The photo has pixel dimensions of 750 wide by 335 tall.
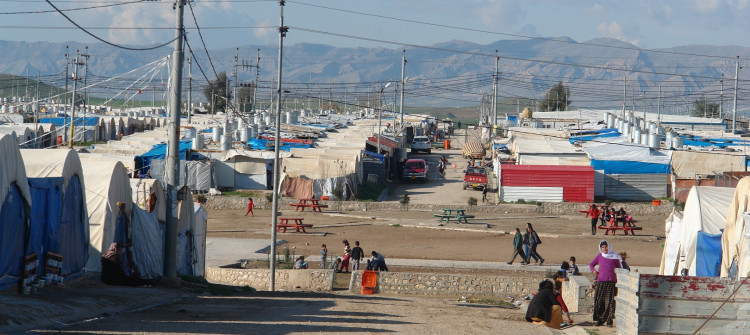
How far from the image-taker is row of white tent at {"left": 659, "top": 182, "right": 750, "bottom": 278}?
1580cm

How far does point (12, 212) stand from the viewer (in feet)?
46.4

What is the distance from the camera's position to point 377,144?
5944cm

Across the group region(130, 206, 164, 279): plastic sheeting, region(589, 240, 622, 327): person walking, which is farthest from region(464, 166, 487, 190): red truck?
region(589, 240, 622, 327): person walking

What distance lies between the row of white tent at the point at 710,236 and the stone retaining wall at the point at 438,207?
71.3ft

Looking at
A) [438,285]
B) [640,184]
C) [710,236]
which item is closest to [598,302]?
[710,236]

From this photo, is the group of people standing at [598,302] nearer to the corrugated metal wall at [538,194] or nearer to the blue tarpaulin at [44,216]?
the blue tarpaulin at [44,216]

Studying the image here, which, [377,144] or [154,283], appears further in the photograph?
[377,144]

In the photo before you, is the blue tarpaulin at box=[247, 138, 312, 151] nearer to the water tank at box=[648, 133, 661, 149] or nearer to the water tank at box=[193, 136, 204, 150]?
the water tank at box=[193, 136, 204, 150]

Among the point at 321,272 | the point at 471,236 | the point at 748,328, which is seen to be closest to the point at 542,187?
the point at 471,236

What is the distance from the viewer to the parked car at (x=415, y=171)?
56.3 meters

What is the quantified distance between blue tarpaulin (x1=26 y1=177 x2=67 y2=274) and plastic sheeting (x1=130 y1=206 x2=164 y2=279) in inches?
121

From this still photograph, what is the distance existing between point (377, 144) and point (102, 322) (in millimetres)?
47339

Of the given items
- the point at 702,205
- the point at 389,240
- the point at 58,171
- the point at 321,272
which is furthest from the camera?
the point at 389,240

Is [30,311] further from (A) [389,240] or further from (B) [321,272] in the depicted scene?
(A) [389,240]
